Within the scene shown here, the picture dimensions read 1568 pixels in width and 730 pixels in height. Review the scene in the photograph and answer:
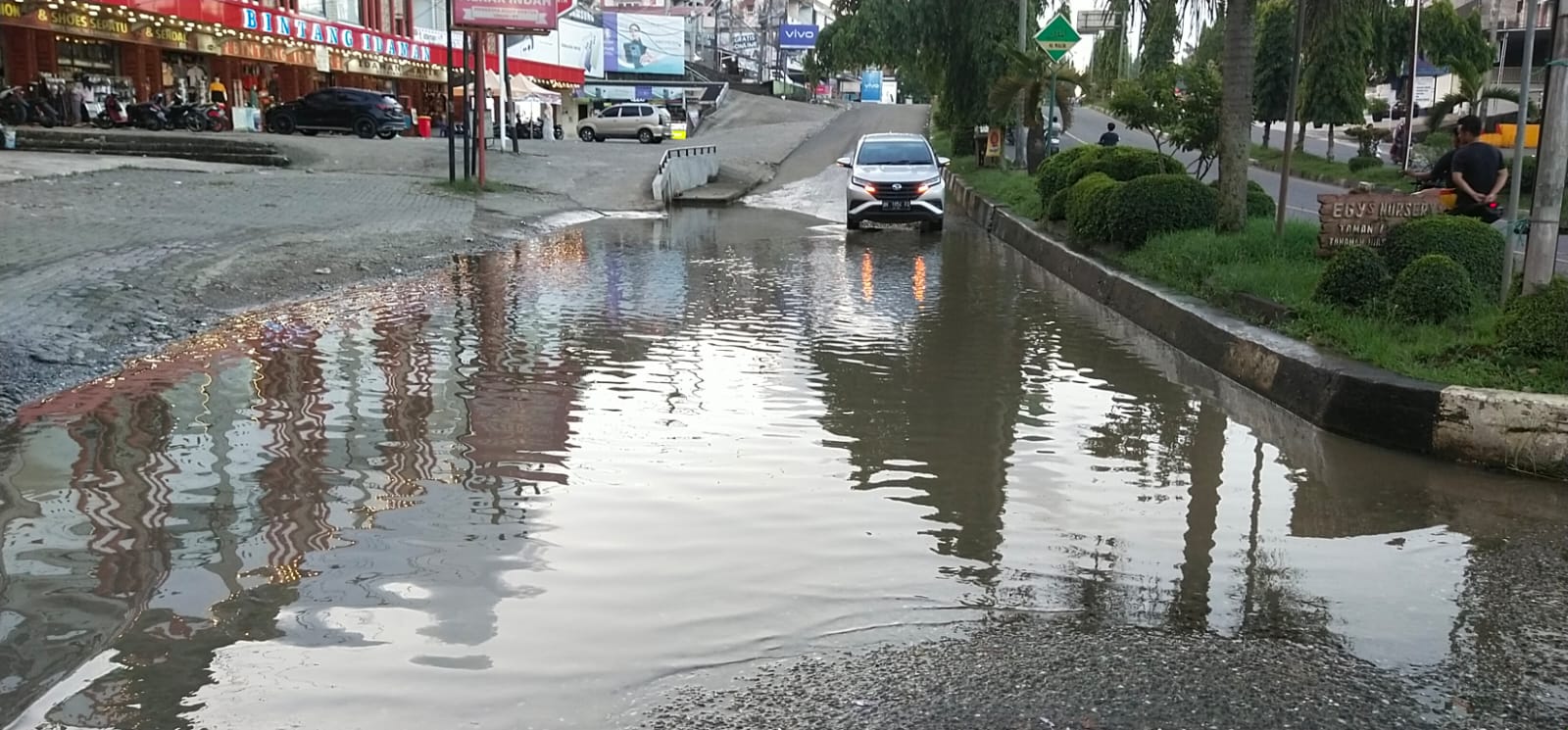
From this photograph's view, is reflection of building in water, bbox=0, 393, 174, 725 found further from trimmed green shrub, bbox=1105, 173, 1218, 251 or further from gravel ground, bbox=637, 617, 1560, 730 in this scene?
trimmed green shrub, bbox=1105, 173, 1218, 251

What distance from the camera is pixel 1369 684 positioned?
3.65 metres

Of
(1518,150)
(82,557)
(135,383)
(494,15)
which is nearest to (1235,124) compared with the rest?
(1518,150)

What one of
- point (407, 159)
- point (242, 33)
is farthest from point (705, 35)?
point (407, 159)

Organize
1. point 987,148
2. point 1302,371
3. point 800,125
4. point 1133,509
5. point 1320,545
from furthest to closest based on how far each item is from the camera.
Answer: point 800,125, point 987,148, point 1302,371, point 1133,509, point 1320,545

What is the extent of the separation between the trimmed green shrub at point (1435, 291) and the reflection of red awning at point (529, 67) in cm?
4275

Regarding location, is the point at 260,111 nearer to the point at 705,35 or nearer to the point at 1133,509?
the point at 1133,509

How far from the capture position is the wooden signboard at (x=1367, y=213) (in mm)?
9336

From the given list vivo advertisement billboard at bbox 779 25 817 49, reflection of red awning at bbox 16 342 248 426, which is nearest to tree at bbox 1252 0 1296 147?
reflection of red awning at bbox 16 342 248 426

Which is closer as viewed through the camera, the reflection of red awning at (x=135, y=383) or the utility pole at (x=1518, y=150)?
the reflection of red awning at (x=135, y=383)

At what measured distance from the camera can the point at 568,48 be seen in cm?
6500

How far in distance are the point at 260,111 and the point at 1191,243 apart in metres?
33.4

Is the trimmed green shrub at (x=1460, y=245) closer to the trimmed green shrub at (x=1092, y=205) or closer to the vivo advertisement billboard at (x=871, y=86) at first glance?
the trimmed green shrub at (x=1092, y=205)

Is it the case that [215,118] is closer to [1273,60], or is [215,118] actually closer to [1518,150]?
[1273,60]

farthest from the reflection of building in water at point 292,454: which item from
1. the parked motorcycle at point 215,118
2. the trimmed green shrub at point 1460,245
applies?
the parked motorcycle at point 215,118
